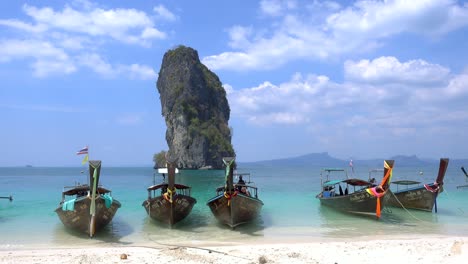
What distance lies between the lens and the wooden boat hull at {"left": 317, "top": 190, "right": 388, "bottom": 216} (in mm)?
19188

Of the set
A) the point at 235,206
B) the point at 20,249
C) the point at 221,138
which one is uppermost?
the point at 221,138

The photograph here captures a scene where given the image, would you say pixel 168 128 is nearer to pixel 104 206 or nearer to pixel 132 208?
pixel 132 208

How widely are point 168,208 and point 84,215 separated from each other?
3362 mm

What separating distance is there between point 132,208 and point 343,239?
46.6 feet

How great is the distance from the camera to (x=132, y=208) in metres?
24.6

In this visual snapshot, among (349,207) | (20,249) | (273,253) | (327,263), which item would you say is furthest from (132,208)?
(327,263)

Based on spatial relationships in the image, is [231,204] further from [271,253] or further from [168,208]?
[271,253]

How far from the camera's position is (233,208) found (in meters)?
16.2

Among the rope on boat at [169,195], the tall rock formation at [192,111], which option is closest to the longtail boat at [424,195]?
the rope on boat at [169,195]

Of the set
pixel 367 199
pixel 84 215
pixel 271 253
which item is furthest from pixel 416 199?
pixel 84 215

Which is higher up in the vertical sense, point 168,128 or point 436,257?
point 168,128

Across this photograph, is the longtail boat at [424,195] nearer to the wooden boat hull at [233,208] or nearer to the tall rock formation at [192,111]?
the wooden boat hull at [233,208]

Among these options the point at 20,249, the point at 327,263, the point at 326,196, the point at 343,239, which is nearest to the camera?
the point at 327,263

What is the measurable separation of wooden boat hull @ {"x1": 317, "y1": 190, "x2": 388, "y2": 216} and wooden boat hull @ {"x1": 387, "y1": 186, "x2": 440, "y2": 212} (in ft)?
10.7
